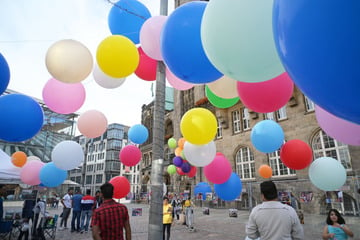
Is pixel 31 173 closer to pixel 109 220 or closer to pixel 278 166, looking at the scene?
pixel 109 220

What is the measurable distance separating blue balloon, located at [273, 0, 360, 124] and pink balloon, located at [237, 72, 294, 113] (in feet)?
5.82

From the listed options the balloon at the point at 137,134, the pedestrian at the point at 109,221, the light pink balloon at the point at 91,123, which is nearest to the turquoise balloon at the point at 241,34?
the pedestrian at the point at 109,221

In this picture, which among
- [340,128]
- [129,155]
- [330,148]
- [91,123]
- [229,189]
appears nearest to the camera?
[340,128]

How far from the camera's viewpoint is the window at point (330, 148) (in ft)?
36.5

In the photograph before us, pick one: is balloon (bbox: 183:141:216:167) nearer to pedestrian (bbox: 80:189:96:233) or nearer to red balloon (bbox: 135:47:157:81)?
red balloon (bbox: 135:47:157:81)

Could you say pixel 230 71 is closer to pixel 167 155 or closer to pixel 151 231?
pixel 151 231

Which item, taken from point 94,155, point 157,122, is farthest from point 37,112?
point 94,155

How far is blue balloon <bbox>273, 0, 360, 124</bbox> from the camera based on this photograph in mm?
956

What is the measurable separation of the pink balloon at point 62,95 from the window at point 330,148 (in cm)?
1269

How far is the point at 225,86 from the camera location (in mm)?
3695

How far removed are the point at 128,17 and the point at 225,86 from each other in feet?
7.99

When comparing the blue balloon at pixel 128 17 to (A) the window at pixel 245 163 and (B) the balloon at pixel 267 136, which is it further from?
(A) the window at pixel 245 163

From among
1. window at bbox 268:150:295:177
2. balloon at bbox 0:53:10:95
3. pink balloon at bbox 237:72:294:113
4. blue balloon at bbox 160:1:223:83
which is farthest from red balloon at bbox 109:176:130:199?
window at bbox 268:150:295:177

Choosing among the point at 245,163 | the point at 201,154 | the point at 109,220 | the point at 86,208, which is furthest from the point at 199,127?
the point at 245,163
